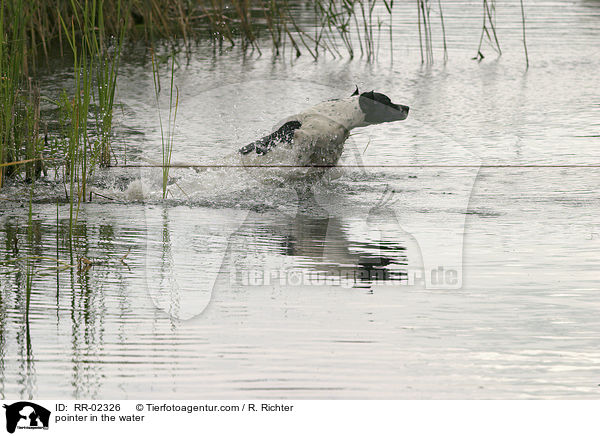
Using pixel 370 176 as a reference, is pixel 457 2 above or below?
above

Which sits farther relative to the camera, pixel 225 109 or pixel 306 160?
pixel 225 109

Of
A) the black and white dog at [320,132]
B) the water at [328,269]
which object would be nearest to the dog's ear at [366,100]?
the black and white dog at [320,132]

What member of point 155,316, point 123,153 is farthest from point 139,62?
point 155,316

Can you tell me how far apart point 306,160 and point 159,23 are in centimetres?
474

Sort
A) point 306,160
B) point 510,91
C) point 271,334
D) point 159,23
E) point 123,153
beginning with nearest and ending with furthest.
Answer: point 271,334
point 306,160
point 123,153
point 510,91
point 159,23

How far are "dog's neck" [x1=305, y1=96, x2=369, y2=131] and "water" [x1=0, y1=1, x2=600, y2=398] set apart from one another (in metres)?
0.25

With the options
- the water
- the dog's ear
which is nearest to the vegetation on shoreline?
the water

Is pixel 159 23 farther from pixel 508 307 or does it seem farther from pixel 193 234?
pixel 508 307

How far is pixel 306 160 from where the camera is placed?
507cm

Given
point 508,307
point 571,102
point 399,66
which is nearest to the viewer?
point 508,307
